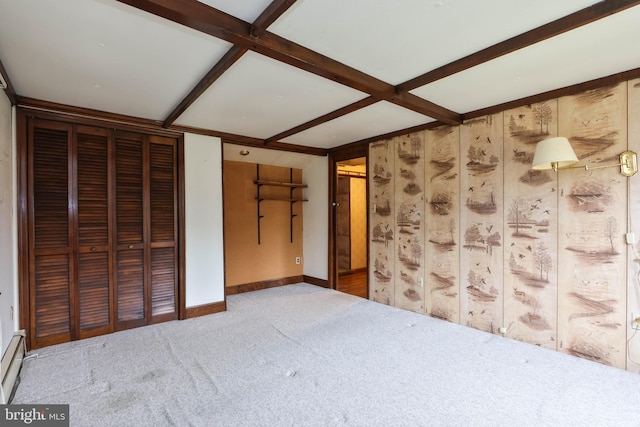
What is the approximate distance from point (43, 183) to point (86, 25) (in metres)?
1.97

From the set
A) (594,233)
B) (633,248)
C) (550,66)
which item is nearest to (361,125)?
(550,66)

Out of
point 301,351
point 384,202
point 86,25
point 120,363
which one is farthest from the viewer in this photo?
point 384,202

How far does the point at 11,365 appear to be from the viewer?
2.31 m

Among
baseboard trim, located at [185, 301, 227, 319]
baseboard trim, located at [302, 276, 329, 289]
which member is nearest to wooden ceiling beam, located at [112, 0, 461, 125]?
baseboard trim, located at [185, 301, 227, 319]

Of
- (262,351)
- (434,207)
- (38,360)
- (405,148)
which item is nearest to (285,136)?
(405,148)

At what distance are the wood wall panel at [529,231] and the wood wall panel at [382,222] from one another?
1.44 meters

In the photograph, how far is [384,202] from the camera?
4.30m

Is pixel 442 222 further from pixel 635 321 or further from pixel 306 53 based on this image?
pixel 306 53

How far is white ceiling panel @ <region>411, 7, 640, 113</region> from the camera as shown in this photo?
73.0 inches

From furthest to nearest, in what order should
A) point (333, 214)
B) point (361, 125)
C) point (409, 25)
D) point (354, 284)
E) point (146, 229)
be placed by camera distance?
point (354, 284) → point (333, 214) → point (361, 125) → point (146, 229) → point (409, 25)

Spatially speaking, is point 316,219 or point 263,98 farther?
point 316,219

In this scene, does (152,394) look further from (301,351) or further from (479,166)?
(479,166)

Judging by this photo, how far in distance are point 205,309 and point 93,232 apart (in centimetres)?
154

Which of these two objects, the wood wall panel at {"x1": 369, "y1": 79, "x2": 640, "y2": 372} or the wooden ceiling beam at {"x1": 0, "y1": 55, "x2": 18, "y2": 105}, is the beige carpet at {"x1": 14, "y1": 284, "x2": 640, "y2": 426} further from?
the wooden ceiling beam at {"x1": 0, "y1": 55, "x2": 18, "y2": 105}
